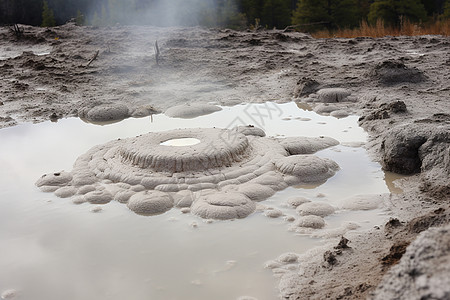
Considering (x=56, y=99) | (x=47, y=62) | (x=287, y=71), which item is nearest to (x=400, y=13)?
(x=287, y=71)

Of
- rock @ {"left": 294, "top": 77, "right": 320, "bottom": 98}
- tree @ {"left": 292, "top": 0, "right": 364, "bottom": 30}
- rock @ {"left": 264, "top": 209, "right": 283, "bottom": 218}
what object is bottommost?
rock @ {"left": 264, "top": 209, "right": 283, "bottom": 218}

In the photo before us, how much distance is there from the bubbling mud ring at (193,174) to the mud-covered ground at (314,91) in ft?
2.90

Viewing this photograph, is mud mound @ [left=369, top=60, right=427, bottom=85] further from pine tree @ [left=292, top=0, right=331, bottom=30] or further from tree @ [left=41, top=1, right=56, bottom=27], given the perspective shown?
tree @ [left=41, top=1, right=56, bottom=27]

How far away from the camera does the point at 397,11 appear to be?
1870 centimetres

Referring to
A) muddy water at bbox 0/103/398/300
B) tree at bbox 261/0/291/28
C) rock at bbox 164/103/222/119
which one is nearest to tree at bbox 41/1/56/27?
tree at bbox 261/0/291/28

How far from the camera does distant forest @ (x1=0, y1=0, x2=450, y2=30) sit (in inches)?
742

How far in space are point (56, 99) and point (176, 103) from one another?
2.02 m

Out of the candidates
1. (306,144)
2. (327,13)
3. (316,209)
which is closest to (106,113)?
(306,144)

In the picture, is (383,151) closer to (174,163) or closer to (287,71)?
(174,163)

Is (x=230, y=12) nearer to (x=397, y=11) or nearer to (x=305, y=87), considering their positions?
(x=397, y=11)

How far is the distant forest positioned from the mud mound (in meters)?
10.5

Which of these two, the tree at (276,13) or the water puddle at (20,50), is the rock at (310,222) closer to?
the water puddle at (20,50)

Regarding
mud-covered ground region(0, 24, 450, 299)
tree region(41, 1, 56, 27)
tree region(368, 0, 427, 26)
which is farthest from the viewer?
tree region(41, 1, 56, 27)

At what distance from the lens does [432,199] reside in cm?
346
